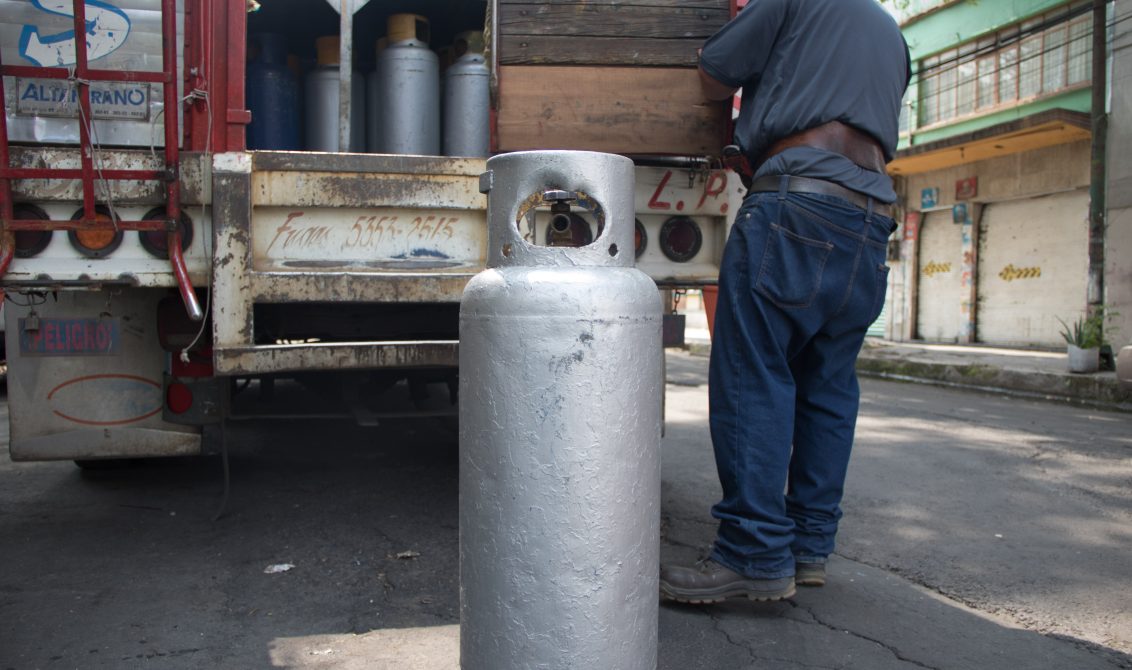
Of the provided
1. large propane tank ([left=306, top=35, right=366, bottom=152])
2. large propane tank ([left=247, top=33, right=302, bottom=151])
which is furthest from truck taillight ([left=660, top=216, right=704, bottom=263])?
large propane tank ([left=247, top=33, right=302, bottom=151])

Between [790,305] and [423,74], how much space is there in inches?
76.8

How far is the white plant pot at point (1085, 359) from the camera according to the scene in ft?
31.9

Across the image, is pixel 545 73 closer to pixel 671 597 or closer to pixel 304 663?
pixel 671 597

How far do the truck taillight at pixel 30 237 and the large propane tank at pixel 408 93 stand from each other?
1289 millimetres

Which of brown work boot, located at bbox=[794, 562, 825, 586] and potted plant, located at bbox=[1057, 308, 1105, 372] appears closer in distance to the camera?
brown work boot, located at bbox=[794, 562, 825, 586]

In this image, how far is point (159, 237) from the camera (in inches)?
119

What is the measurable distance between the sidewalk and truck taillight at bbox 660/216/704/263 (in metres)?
6.70

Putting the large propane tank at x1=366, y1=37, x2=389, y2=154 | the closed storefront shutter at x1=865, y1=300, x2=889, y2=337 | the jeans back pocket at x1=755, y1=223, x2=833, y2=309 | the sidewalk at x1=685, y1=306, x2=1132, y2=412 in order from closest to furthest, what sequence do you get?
the jeans back pocket at x1=755, y1=223, x2=833, y2=309, the large propane tank at x1=366, y1=37, x2=389, y2=154, the sidewalk at x1=685, y1=306, x2=1132, y2=412, the closed storefront shutter at x1=865, y1=300, x2=889, y2=337

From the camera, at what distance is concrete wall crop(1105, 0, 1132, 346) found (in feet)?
33.6

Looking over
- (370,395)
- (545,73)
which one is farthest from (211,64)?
(370,395)

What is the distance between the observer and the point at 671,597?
264 centimetres

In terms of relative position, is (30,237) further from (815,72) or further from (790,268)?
(815,72)

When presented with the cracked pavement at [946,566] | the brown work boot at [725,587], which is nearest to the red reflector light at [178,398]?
the cracked pavement at [946,566]

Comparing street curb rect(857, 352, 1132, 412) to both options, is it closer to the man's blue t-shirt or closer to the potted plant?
the potted plant
